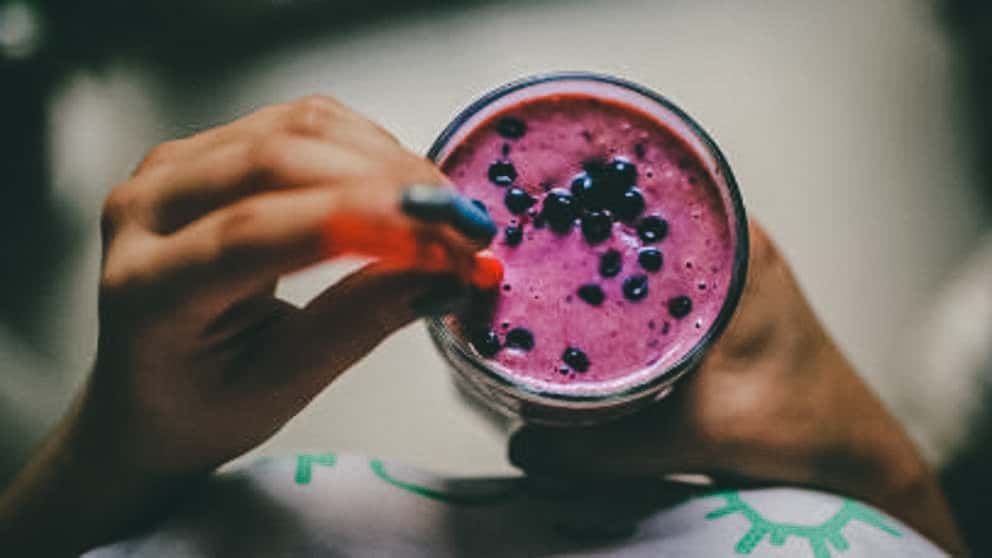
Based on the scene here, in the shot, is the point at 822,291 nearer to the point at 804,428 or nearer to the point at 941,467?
the point at 941,467

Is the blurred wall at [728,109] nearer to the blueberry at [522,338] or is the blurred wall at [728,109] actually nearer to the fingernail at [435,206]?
the blueberry at [522,338]

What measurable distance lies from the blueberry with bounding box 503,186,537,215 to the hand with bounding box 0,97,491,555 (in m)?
0.08

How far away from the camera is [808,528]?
1.86 ft

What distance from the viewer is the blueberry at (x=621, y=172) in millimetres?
528

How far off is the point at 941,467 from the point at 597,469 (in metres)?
0.50

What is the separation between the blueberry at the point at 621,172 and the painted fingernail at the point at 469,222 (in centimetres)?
14

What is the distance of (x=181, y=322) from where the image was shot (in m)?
0.42

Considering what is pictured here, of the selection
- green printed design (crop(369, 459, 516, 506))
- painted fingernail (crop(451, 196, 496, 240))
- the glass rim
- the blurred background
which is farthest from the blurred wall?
painted fingernail (crop(451, 196, 496, 240))

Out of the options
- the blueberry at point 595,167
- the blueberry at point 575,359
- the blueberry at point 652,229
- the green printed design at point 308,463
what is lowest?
the green printed design at point 308,463

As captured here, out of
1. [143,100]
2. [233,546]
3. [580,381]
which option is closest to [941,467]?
[580,381]

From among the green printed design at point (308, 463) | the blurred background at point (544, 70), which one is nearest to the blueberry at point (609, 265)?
the green printed design at point (308, 463)

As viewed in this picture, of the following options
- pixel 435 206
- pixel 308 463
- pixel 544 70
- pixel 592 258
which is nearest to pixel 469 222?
pixel 435 206

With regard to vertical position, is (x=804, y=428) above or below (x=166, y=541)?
above

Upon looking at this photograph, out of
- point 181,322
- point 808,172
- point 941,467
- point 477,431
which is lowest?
point 477,431
